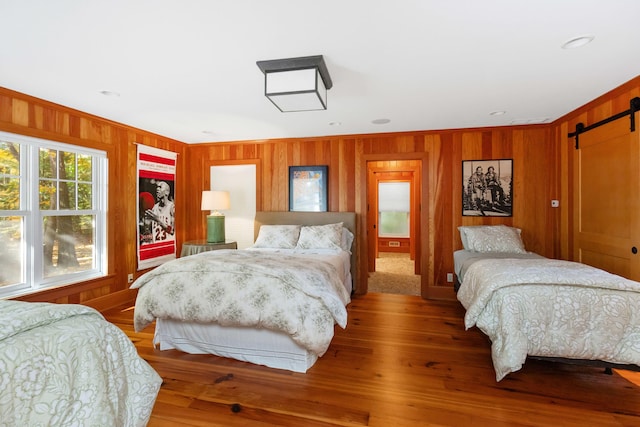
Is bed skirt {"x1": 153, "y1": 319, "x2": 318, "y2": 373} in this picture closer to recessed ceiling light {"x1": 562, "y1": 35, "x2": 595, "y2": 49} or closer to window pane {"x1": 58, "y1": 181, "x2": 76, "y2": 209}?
window pane {"x1": 58, "y1": 181, "x2": 76, "y2": 209}

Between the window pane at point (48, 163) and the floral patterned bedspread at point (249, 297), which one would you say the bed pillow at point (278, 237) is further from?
the window pane at point (48, 163)

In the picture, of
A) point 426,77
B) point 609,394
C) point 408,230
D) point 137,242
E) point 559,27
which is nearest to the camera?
point 559,27

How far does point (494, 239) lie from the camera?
11.5 ft

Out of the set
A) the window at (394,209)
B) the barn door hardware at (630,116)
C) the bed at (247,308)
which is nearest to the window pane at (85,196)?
the bed at (247,308)

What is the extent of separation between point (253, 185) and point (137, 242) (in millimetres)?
1808

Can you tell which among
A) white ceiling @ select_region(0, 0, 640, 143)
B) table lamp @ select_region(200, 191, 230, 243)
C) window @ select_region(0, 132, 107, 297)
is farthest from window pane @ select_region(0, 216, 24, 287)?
table lamp @ select_region(200, 191, 230, 243)

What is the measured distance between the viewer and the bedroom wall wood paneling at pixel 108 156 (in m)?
2.78

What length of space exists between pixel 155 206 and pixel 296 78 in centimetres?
321

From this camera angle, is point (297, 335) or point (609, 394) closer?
point (609, 394)

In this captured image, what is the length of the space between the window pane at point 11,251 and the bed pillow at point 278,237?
2335mm

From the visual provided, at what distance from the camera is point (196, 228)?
194 inches

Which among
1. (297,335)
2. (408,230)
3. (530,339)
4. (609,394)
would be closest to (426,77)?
(530,339)

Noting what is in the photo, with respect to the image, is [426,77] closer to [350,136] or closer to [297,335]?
[350,136]

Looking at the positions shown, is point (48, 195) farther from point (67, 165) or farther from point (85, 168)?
point (85, 168)
